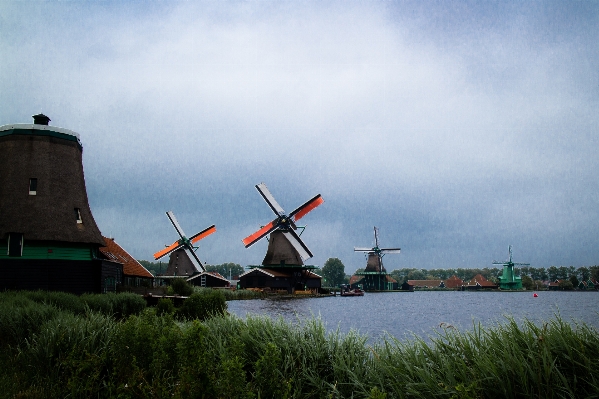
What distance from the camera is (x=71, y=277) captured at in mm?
23641

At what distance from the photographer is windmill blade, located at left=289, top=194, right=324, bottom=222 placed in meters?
58.0

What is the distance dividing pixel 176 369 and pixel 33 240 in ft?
63.7

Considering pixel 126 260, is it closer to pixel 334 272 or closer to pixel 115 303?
pixel 115 303

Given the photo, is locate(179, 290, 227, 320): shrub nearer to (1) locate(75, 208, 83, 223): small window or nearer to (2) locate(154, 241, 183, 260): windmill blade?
(1) locate(75, 208, 83, 223): small window

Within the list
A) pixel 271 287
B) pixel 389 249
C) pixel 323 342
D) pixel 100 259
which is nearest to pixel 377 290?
pixel 389 249

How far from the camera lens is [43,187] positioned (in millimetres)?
24422

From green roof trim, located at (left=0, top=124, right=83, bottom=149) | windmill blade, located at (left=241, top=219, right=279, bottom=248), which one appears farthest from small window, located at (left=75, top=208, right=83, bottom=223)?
windmill blade, located at (left=241, top=219, right=279, bottom=248)

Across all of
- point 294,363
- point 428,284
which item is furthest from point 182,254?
point 428,284

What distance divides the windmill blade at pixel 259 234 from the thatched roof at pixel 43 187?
→ 30.9m

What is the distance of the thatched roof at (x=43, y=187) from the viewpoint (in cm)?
2325

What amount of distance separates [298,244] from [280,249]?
2.30 metres

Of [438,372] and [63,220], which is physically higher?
[63,220]

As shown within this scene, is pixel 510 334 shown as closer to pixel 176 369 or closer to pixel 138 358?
pixel 176 369

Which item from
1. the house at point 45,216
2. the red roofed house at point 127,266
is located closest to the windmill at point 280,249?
the red roofed house at point 127,266
